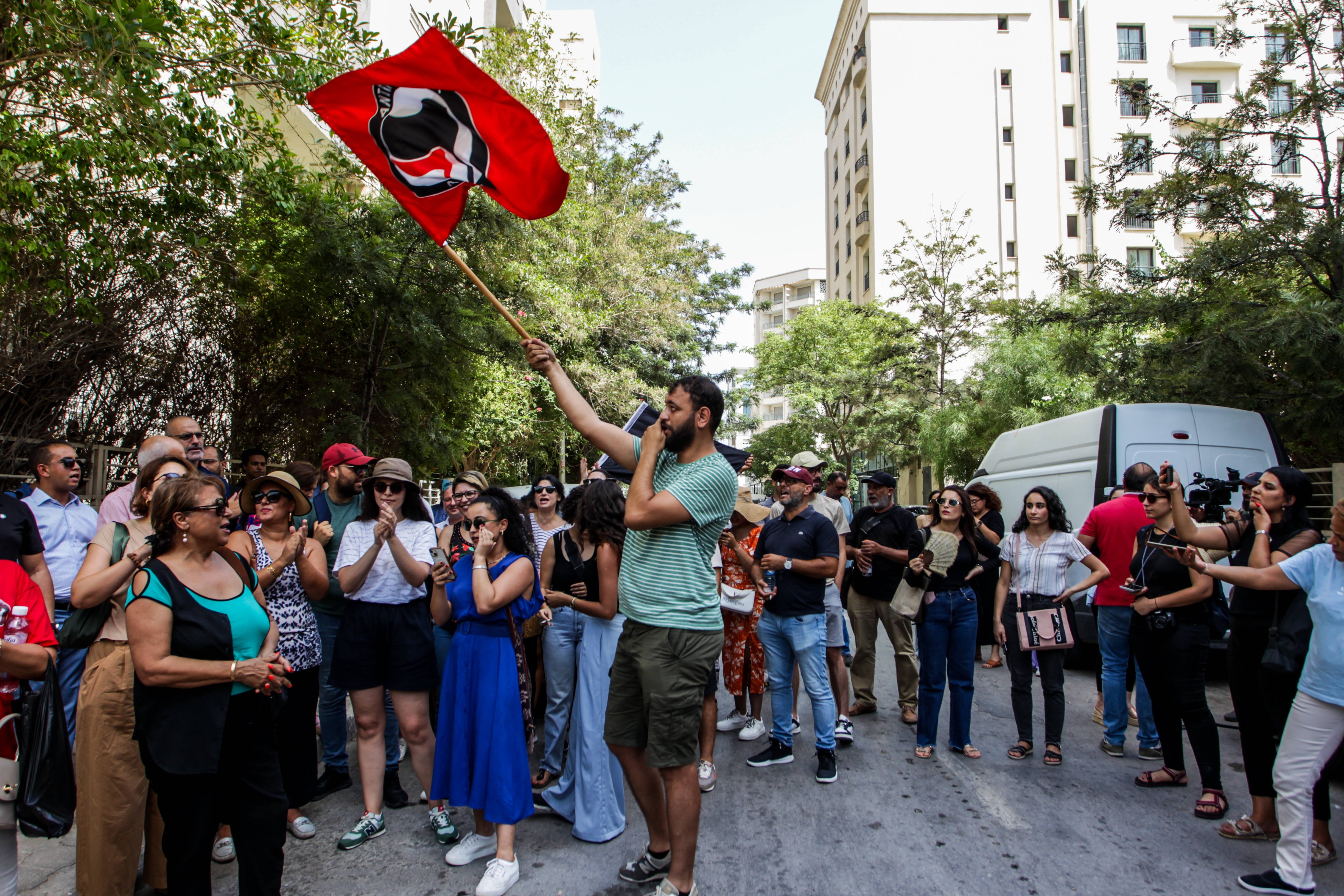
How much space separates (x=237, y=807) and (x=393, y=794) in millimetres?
1857

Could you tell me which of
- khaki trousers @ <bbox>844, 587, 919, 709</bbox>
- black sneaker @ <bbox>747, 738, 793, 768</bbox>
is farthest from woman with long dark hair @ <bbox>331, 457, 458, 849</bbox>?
khaki trousers @ <bbox>844, 587, 919, 709</bbox>

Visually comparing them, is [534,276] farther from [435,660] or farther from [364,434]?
[435,660]

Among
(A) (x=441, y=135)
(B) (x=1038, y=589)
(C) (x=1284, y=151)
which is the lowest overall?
(B) (x=1038, y=589)

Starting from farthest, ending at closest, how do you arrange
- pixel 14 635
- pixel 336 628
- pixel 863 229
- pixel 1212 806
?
pixel 863 229, pixel 336 628, pixel 1212 806, pixel 14 635

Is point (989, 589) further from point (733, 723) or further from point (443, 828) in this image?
point (443, 828)

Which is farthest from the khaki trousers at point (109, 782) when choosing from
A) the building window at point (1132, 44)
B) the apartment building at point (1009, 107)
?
the building window at point (1132, 44)

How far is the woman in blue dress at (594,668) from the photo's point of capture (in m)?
4.25

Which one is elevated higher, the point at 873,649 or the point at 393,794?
the point at 873,649

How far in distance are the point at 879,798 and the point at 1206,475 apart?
5.50m

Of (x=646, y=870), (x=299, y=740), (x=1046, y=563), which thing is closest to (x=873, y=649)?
(x=1046, y=563)

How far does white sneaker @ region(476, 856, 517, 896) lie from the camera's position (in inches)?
141

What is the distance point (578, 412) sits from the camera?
11.6 feet

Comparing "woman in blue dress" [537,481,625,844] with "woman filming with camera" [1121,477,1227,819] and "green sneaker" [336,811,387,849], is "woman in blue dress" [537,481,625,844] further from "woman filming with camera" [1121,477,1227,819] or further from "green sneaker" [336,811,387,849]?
"woman filming with camera" [1121,477,1227,819]

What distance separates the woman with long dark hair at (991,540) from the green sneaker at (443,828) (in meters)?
4.64
